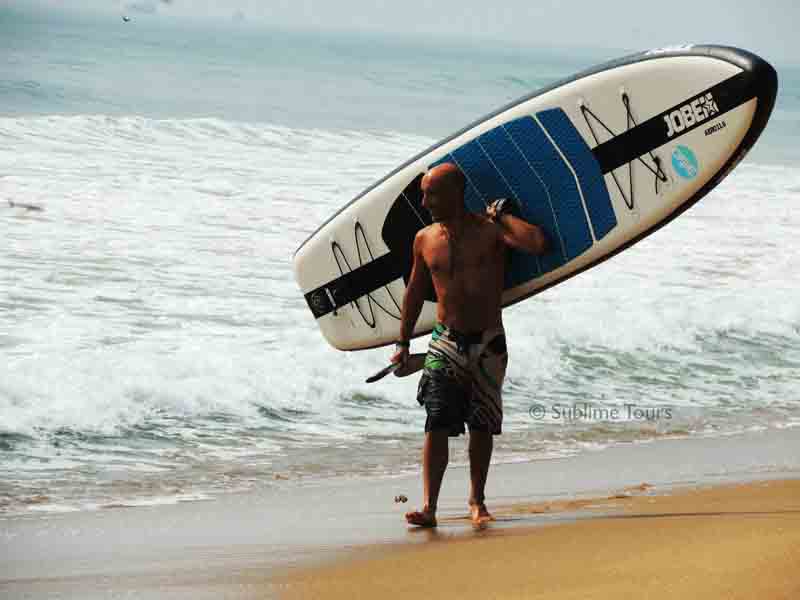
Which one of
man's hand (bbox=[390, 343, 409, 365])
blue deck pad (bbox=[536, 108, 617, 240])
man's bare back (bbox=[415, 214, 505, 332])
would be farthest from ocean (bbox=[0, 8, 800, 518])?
man's bare back (bbox=[415, 214, 505, 332])

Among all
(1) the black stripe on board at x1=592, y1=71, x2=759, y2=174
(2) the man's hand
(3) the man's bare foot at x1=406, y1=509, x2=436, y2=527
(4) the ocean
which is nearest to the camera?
(3) the man's bare foot at x1=406, y1=509, x2=436, y2=527

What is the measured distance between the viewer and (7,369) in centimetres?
643

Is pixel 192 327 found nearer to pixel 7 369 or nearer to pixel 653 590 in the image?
pixel 7 369

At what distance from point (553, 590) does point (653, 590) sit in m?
0.21

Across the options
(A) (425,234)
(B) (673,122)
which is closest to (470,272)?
(A) (425,234)

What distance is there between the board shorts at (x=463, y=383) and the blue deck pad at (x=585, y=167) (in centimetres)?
99

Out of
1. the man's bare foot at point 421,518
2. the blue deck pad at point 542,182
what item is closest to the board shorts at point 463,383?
the man's bare foot at point 421,518

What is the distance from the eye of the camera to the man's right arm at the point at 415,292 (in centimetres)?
386

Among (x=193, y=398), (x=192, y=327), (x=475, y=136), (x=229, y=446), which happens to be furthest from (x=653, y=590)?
(x=192, y=327)

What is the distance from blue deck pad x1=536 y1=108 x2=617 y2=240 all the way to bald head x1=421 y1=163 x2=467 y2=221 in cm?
100

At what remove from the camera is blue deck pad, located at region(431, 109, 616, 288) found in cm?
449

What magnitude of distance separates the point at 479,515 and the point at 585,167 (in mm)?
1542

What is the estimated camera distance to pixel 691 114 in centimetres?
455

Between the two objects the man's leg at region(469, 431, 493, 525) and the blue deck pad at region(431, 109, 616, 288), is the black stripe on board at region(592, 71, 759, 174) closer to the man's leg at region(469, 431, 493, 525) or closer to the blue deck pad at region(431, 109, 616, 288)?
the blue deck pad at region(431, 109, 616, 288)
